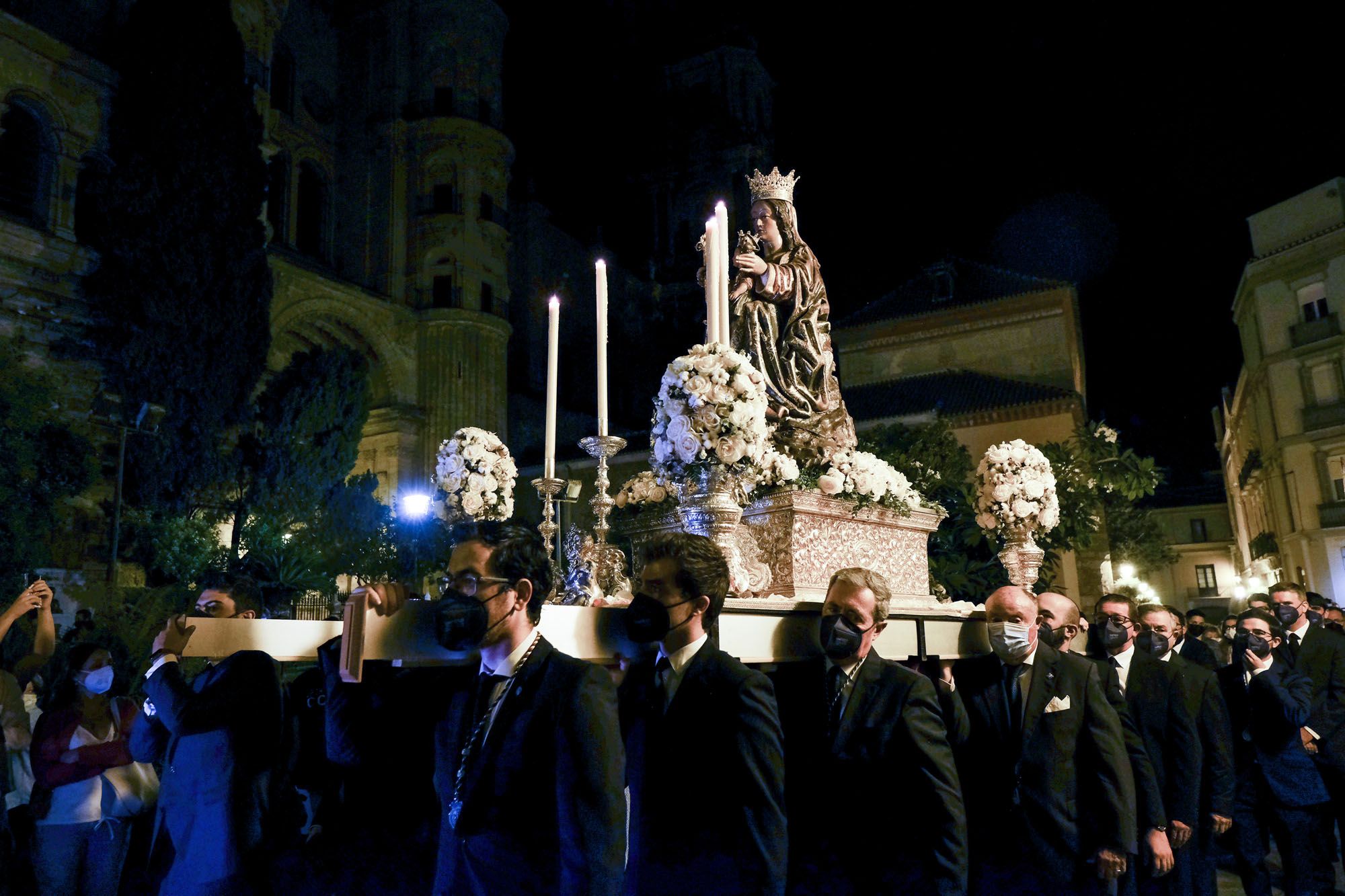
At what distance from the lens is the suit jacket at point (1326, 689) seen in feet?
20.3

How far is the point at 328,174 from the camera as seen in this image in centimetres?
2969

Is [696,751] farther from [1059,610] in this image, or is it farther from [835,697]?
[1059,610]

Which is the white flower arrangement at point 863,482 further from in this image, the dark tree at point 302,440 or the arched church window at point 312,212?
the arched church window at point 312,212

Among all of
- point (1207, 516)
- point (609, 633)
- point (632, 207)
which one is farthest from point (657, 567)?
point (1207, 516)

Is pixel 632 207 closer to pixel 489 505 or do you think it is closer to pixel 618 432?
pixel 618 432

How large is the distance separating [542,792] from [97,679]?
3176 millimetres

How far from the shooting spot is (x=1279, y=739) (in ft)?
18.7

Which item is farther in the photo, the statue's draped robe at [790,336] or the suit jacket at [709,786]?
the statue's draped robe at [790,336]

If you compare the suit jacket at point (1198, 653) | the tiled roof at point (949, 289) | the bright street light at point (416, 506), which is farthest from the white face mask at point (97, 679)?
the tiled roof at point (949, 289)

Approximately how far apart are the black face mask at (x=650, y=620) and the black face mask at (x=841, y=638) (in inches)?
24.3

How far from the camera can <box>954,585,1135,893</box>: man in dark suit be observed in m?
3.58

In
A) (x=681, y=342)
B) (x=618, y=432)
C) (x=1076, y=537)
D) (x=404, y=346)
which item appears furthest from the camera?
(x=681, y=342)

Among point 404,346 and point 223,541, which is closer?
point 223,541

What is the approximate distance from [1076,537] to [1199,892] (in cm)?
474
